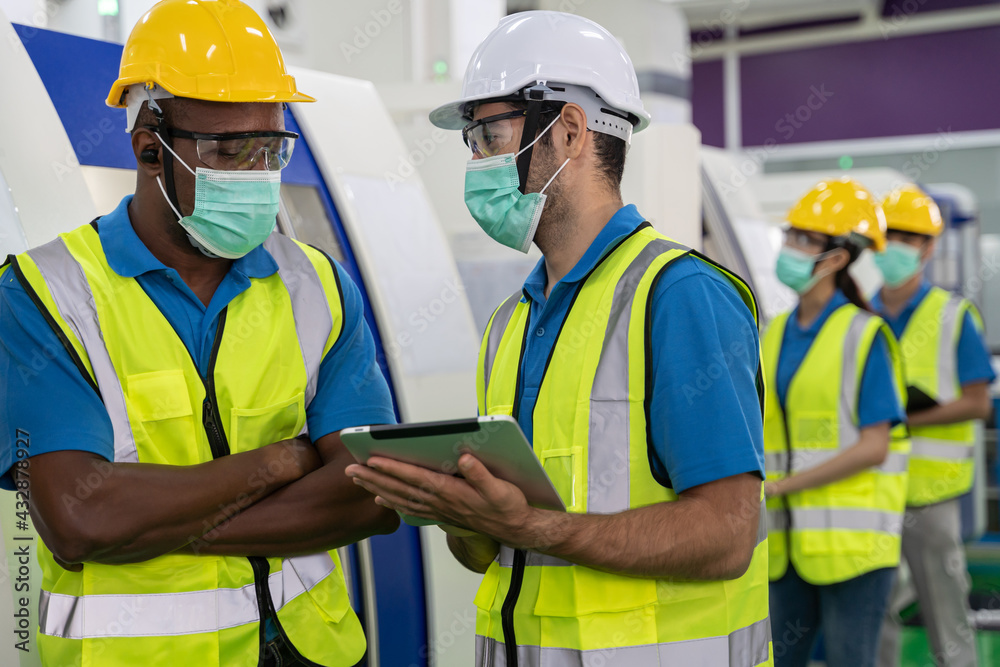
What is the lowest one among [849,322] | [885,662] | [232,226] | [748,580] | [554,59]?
[885,662]

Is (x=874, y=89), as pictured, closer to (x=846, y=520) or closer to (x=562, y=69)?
(x=846, y=520)

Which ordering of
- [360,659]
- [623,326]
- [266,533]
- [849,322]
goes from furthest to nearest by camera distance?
[849,322], [360,659], [266,533], [623,326]

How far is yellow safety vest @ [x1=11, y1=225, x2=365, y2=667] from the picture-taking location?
151 cm

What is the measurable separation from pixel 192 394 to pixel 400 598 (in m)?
0.99

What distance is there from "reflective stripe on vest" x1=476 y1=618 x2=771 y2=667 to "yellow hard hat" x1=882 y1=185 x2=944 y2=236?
10.7 ft

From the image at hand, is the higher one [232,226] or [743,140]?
[743,140]

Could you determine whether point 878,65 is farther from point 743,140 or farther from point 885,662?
point 885,662

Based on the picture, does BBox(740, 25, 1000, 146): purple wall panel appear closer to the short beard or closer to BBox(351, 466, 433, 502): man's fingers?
the short beard

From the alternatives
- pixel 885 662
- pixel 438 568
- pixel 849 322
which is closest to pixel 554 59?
pixel 438 568

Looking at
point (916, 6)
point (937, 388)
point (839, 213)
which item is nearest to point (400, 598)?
point (839, 213)

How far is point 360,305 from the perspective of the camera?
180 centimetres

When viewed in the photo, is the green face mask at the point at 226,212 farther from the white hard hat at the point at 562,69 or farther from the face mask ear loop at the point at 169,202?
the white hard hat at the point at 562,69

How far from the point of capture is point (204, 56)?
5.41ft

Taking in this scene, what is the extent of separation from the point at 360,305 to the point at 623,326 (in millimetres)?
548
